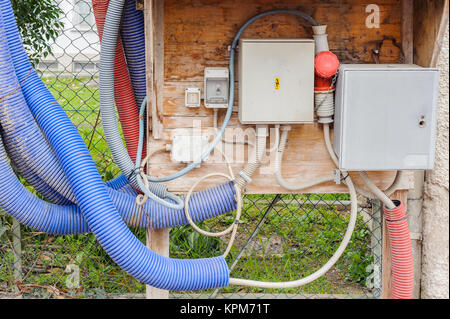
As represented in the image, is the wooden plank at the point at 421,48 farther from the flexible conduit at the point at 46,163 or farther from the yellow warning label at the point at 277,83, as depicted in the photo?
the flexible conduit at the point at 46,163

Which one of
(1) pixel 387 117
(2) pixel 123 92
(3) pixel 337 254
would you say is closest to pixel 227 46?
(2) pixel 123 92

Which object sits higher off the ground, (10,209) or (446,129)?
(446,129)

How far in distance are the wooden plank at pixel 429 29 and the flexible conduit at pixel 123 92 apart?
47.0 inches

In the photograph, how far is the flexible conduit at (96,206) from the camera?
2.11 metres

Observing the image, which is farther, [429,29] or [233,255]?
[233,255]

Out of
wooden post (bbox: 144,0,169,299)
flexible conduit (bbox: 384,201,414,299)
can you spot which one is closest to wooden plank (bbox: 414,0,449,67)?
flexible conduit (bbox: 384,201,414,299)

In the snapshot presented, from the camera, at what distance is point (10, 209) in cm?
216

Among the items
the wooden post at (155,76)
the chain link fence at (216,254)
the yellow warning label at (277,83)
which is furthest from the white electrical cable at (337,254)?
the chain link fence at (216,254)

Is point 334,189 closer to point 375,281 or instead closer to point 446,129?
point 446,129

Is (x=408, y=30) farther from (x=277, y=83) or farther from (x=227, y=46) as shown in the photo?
(x=227, y=46)

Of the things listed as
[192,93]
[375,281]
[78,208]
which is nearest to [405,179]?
[375,281]

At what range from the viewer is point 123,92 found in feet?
7.60

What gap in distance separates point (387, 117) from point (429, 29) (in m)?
0.41

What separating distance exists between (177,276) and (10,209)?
70 cm
